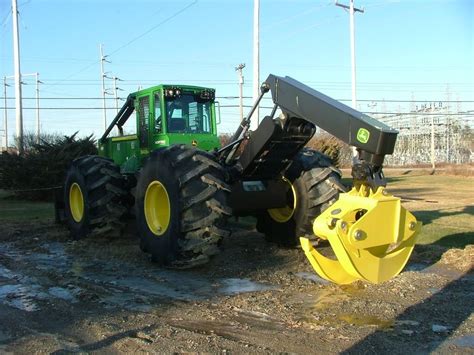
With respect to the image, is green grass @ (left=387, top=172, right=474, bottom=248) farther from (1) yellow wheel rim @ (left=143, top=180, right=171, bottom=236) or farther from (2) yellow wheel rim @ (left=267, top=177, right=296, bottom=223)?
(1) yellow wheel rim @ (left=143, top=180, right=171, bottom=236)

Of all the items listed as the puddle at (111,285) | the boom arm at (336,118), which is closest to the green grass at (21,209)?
the puddle at (111,285)

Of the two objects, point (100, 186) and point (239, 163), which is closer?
point (239, 163)

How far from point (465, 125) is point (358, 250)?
76.8 meters

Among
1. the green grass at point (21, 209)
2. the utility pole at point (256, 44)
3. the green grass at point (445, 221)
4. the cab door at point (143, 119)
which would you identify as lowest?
the green grass at point (445, 221)

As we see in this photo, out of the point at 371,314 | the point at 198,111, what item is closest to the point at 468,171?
the point at 198,111

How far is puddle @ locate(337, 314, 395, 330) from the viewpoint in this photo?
5.15 m

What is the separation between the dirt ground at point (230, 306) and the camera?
467 centimetres

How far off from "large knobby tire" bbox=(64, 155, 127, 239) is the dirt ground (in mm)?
704

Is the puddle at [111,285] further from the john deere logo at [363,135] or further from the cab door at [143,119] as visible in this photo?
the cab door at [143,119]

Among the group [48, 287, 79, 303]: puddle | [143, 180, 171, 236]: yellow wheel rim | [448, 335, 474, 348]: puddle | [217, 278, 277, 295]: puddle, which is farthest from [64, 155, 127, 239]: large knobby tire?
[448, 335, 474, 348]: puddle

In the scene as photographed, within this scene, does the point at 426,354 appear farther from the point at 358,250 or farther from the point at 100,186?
the point at 100,186

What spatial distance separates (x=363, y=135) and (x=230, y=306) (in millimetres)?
2304

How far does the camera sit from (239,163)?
7.98 metres

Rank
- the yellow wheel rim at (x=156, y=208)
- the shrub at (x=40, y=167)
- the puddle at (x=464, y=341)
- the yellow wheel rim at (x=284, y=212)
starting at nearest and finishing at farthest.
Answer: the puddle at (x=464, y=341) → the yellow wheel rim at (x=156, y=208) → the yellow wheel rim at (x=284, y=212) → the shrub at (x=40, y=167)
